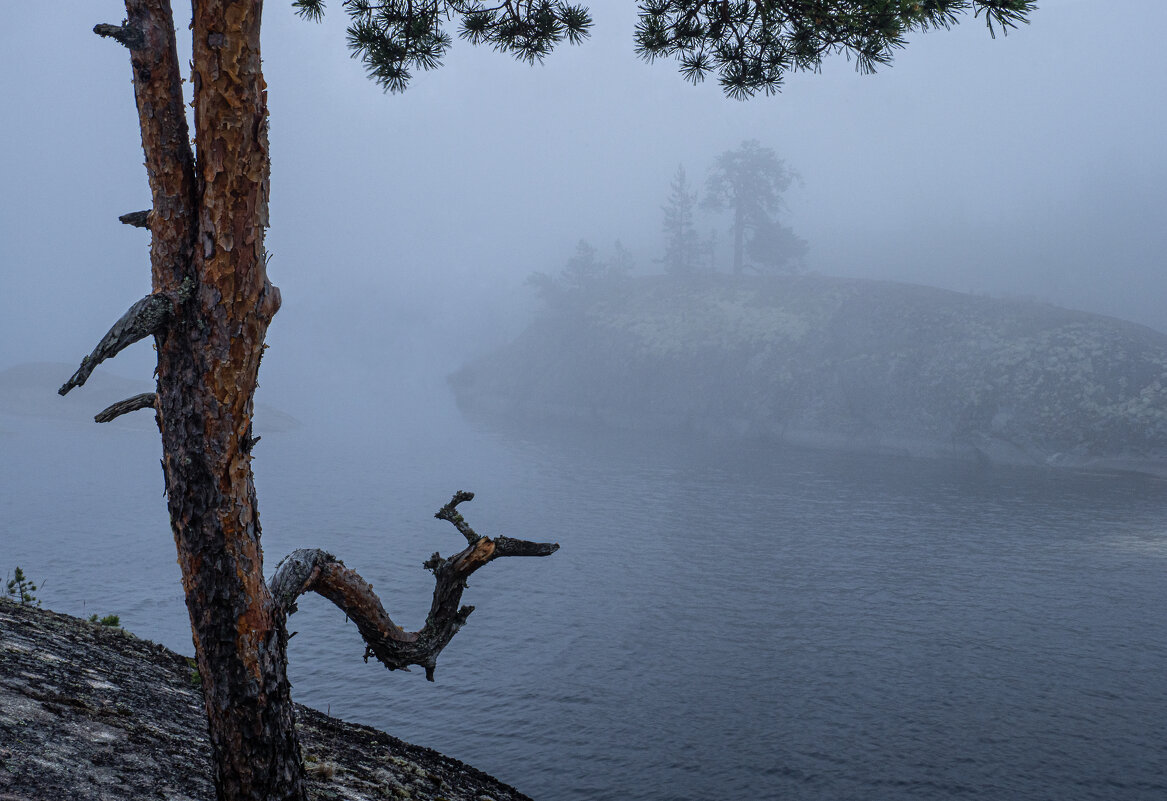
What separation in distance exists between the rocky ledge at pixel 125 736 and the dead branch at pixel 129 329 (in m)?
3.56

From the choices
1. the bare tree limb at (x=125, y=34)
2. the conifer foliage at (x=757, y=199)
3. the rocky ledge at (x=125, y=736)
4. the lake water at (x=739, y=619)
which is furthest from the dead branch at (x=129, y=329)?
the conifer foliage at (x=757, y=199)

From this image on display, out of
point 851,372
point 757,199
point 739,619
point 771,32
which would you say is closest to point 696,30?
point 771,32

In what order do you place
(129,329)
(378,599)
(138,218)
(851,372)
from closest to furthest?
(129,329), (138,218), (378,599), (851,372)

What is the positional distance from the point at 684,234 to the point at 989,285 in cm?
4748

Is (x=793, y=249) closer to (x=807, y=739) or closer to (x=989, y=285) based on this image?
(x=989, y=285)

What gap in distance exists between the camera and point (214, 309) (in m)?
6.27

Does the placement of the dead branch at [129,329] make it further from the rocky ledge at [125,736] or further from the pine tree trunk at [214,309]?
the rocky ledge at [125,736]

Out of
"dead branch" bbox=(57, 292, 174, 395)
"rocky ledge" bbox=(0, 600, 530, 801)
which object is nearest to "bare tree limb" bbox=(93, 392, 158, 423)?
"dead branch" bbox=(57, 292, 174, 395)

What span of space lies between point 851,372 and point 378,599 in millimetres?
87516

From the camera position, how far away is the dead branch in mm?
5203

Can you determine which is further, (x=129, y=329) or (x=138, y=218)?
(x=138, y=218)

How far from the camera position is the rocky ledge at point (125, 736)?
7.20 m

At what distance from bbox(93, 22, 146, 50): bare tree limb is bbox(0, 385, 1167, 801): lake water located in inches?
809

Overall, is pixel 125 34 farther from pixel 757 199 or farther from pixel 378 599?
pixel 757 199
